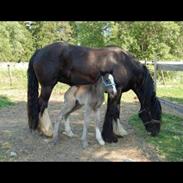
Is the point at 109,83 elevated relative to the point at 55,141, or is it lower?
elevated

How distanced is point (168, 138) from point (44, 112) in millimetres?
2649

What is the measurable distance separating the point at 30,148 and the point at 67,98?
1.26 m

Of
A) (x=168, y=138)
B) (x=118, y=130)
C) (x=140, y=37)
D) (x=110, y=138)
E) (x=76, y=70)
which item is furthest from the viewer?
Result: (x=140, y=37)

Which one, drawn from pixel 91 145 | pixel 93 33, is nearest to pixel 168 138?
pixel 91 145

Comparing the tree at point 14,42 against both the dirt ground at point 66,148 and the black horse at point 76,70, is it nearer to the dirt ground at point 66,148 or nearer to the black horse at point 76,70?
the dirt ground at point 66,148

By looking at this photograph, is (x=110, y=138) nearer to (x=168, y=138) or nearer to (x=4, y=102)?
(x=168, y=138)

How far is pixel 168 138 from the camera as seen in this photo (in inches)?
272

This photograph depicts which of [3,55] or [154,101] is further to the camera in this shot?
[3,55]

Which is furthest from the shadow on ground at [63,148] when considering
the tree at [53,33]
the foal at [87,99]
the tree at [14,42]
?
the tree at [53,33]

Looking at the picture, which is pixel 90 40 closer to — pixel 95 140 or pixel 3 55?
pixel 3 55

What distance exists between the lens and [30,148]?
618 centimetres

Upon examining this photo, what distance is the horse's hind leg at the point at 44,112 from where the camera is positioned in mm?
6746
